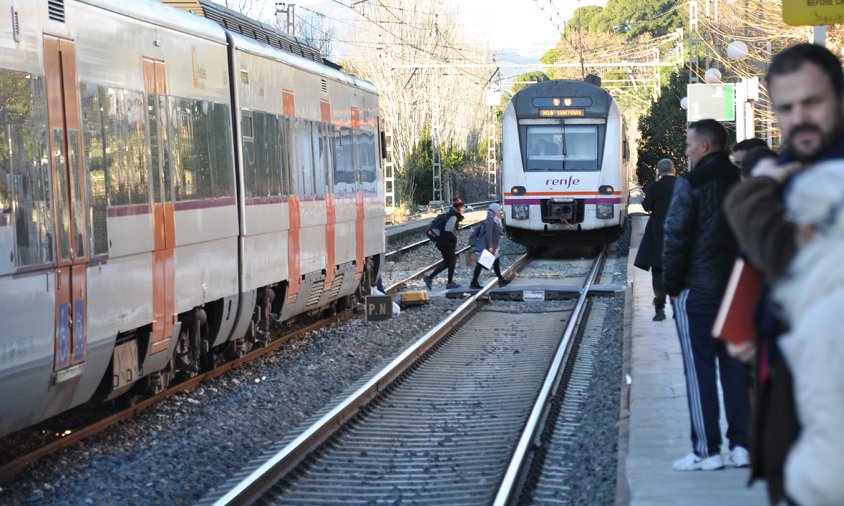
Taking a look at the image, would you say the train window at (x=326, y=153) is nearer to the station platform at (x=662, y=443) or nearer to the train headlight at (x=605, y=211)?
the station platform at (x=662, y=443)

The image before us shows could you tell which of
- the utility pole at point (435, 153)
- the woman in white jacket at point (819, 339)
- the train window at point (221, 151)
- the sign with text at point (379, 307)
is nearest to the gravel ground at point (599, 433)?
the sign with text at point (379, 307)

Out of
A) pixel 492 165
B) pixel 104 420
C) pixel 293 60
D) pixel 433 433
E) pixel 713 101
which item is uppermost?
pixel 293 60

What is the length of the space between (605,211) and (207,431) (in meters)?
16.6

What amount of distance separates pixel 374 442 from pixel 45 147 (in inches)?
123

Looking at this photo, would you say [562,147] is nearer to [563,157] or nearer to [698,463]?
[563,157]

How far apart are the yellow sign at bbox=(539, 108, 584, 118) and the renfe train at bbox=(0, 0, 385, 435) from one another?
412 inches

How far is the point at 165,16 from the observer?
31.2 feet

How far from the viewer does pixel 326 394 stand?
1066 cm

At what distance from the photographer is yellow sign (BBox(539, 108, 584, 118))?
2421 centimetres

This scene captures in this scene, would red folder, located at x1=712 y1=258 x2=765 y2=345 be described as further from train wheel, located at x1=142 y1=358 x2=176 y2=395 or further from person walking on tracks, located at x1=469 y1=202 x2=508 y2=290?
person walking on tracks, located at x1=469 y1=202 x2=508 y2=290

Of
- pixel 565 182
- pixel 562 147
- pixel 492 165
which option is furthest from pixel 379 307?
pixel 492 165

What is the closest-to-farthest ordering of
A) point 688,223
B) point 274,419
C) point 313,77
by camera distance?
point 688,223 < point 274,419 < point 313,77

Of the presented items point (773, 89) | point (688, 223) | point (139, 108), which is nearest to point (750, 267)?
point (773, 89)

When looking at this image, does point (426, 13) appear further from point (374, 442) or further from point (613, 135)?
point (374, 442)
